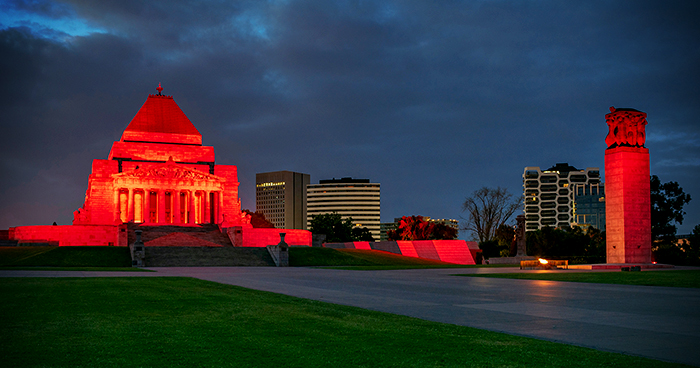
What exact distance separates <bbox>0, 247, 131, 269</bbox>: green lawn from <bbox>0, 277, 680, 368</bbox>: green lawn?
3314cm

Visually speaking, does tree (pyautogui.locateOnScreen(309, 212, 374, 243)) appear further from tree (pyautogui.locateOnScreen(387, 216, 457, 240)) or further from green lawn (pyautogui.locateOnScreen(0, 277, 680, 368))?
green lawn (pyautogui.locateOnScreen(0, 277, 680, 368))

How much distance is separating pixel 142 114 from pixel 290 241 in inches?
1537

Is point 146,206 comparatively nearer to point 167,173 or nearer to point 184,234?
point 167,173

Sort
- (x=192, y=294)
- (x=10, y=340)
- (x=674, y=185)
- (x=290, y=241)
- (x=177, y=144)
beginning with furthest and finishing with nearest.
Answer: (x=177, y=144)
(x=290, y=241)
(x=674, y=185)
(x=192, y=294)
(x=10, y=340)

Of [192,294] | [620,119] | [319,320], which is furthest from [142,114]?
[319,320]

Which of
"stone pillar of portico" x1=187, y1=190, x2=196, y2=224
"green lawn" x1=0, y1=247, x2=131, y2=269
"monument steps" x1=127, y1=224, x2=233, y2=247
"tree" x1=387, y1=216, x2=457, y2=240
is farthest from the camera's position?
"tree" x1=387, y1=216, x2=457, y2=240

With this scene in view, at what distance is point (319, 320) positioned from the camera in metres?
11.9

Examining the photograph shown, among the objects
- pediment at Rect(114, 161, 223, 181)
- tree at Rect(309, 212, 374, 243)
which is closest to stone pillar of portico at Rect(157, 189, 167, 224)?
pediment at Rect(114, 161, 223, 181)

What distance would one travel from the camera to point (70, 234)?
222 feet

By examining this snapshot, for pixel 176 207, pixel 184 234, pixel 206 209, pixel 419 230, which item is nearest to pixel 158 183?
pixel 176 207

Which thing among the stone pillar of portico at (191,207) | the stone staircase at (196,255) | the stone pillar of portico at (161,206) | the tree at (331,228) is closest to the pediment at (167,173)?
the stone pillar of portico at (161,206)

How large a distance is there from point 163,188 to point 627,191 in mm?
59786

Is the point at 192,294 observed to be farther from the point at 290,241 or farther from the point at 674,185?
the point at 674,185

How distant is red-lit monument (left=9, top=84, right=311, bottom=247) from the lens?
81.2 meters
